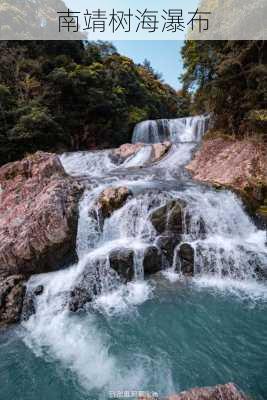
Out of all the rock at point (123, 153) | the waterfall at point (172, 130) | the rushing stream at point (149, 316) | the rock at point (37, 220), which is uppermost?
the waterfall at point (172, 130)

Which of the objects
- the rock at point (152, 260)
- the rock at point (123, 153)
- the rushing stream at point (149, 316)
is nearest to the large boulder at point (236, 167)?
the rushing stream at point (149, 316)

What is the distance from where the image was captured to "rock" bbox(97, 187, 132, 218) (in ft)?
28.1

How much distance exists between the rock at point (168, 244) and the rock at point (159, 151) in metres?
7.27

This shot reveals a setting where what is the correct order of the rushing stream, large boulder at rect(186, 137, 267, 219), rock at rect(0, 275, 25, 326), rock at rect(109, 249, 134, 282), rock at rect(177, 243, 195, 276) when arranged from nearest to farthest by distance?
the rushing stream, rock at rect(0, 275, 25, 326), rock at rect(109, 249, 134, 282), rock at rect(177, 243, 195, 276), large boulder at rect(186, 137, 267, 219)

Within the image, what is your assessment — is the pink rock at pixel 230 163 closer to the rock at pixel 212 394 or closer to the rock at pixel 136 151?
the rock at pixel 136 151

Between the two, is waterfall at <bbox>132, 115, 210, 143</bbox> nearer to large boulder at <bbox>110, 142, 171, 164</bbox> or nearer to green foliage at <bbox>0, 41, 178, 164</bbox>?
green foliage at <bbox>0, 41, 178, 164</bbox>

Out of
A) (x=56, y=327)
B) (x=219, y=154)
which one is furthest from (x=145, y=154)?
(x=56, y=327)

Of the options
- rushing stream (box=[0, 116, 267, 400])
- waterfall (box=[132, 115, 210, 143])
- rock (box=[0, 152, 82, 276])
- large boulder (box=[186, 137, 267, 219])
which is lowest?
rushing stream (box=[0, 116, 267, 400])

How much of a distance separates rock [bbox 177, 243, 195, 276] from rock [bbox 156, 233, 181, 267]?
256 mm

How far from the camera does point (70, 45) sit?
2253cm

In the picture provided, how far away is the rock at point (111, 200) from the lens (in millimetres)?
8555

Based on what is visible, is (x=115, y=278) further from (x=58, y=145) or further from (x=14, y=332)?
(x=58, y=145)

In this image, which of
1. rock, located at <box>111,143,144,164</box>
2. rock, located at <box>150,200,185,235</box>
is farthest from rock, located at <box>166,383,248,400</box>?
rock, located at <box>111,143,144,164</box>

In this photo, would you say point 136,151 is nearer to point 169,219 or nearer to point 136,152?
point 136,152
